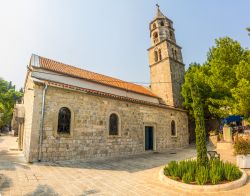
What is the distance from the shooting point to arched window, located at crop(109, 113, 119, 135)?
466 inches

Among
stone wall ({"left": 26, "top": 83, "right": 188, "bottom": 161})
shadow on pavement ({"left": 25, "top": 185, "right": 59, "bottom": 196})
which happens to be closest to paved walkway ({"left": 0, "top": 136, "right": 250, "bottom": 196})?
shadow on pavement ({"left": 25, "top": 185, "right": 59, "bottom": 196})

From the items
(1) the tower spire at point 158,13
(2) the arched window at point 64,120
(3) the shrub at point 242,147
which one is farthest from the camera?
(1) the tower spire at point 158,13

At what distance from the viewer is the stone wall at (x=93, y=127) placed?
9094 millimetres

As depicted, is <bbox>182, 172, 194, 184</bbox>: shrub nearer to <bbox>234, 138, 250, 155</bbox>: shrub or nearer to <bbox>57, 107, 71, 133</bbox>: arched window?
<bbox>234, 138, 250, 155</bbox>: shrub

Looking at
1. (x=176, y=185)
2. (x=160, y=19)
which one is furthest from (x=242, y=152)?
(x=160, y=19)

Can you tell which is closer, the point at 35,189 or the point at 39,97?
the point at 35,189

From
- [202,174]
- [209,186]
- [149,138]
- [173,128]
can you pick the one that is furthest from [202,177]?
[173,128]

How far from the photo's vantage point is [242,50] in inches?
487

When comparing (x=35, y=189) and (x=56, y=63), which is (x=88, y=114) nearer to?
(x=35, y=189)

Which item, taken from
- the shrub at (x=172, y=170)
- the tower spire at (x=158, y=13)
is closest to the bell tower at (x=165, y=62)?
the tower spire at (x=158, y=13)

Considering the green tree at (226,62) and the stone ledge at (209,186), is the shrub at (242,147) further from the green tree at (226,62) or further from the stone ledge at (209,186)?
the green tree at (226,62)

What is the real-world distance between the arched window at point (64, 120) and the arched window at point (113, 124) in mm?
2998

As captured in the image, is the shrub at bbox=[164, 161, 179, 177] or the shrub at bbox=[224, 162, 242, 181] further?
the shrub at bbox=[164, 161, 179, 177]

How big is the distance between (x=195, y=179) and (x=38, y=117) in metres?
7.66
